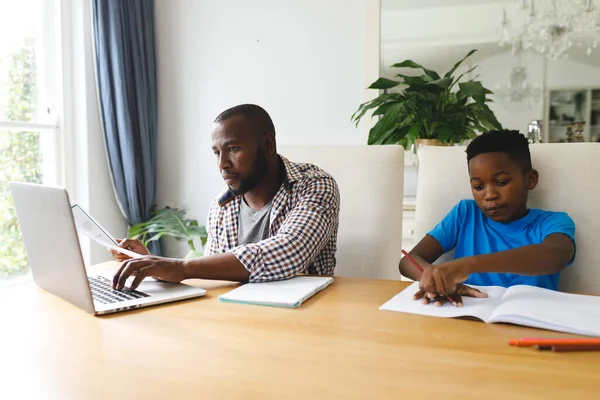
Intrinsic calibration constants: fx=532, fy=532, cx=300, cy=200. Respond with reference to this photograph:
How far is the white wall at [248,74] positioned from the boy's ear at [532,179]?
4.51ft

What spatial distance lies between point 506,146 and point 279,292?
0.64 metres

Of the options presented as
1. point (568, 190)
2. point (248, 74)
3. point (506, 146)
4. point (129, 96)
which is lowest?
point (568, 190)

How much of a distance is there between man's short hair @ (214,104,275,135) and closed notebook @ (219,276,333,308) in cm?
43

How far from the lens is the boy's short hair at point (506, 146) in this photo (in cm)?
122

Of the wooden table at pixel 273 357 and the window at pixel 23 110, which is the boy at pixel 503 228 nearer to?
the wooden table at pixel 273 357

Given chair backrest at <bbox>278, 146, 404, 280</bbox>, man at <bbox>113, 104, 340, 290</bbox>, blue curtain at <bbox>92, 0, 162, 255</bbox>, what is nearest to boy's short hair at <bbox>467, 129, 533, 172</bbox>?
chair backrest at <bbox>278, 146, 404, 280</bbox>

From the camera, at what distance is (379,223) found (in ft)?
4.70

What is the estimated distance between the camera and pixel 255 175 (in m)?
1.32

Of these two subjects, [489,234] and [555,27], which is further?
[555,27]

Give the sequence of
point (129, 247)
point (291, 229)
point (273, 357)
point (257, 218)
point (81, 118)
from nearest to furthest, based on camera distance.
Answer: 1. point (273, 357)
2. point (291, 229)
3. point (129, 247)
4. point (257, 218)
5. point (81, 118)

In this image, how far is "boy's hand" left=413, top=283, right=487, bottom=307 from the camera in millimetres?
910

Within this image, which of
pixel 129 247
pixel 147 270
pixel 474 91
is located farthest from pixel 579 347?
pixel 474 91

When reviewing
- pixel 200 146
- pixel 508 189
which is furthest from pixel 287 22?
pixel 508 189

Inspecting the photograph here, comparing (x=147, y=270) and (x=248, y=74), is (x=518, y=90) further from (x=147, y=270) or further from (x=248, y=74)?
(x=147, y=270)
